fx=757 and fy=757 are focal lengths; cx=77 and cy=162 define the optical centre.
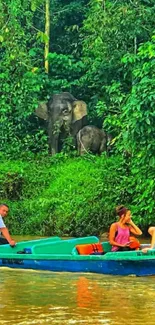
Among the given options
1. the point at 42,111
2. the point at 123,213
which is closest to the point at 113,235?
the point at 123,213

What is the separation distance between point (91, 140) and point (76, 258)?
9.10 meters

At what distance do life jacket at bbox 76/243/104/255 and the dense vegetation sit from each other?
3414 millimetres

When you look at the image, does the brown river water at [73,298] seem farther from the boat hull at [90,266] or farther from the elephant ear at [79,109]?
the elephant ear at [79,109]

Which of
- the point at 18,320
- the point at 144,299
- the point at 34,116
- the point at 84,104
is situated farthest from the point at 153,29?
Result: the point at 18,320

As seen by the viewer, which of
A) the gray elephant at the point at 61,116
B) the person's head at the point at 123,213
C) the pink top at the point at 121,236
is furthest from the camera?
the gray elephant at the point at 61,116

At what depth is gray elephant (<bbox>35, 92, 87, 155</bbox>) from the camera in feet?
65.2

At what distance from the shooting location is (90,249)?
→ 11.4 m

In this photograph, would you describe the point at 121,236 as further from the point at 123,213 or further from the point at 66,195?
the point at 66,195

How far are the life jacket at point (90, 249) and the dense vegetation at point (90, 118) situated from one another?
3414 mm

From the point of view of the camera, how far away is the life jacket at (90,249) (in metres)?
11.2

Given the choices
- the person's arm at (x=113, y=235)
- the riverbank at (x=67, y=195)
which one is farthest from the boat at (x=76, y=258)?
the riverbank at (x=67, y=195)

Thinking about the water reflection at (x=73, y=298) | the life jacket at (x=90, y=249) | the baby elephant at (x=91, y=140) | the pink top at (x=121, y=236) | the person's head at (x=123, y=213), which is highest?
the baby elephant at (x=91, y=140)

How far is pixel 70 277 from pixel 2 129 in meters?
9.69

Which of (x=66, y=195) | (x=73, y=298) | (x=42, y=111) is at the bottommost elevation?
(x=73, y=298)
